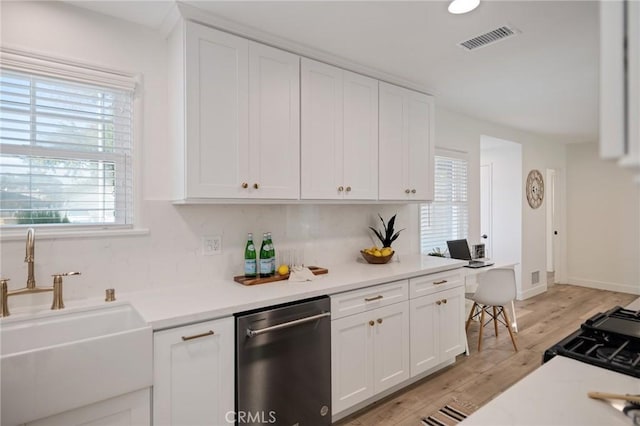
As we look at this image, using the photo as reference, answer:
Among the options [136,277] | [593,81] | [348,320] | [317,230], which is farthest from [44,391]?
[593,81]

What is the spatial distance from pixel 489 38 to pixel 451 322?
2208 millimetres

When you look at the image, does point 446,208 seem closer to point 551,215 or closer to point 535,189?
point 535,189

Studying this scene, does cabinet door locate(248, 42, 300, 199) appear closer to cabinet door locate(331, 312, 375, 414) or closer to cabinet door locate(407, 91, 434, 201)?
cabinet door locate(331, 312, 375, 414)

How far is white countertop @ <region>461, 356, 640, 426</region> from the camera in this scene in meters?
0.89

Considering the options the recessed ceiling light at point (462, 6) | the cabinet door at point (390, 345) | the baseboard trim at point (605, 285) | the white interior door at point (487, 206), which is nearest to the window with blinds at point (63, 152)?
the cabinet door at point (390, 345)

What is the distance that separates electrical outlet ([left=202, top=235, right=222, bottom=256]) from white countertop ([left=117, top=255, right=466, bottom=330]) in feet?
0.67

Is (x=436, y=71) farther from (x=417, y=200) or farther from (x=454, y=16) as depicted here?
(x=417, y=200)

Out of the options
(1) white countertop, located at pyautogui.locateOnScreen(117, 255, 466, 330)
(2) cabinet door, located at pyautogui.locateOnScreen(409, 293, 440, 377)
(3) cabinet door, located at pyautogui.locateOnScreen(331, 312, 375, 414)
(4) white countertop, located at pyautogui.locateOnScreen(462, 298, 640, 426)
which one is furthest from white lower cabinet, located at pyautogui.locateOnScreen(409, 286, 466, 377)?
(4) white countertop, located at pyautogui.locateOnScreen(462, 298, 640, 426)

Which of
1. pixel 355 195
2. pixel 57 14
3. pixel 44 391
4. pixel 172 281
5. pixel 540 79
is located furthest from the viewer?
pixel 540 79

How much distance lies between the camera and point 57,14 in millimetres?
1922

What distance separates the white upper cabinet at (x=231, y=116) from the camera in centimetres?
201

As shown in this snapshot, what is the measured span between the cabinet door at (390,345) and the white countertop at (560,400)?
138 centimetres

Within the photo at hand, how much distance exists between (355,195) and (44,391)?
2.12 meters

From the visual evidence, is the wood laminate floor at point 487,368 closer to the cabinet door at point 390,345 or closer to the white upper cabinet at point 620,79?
the cabinet door at point 390,345
